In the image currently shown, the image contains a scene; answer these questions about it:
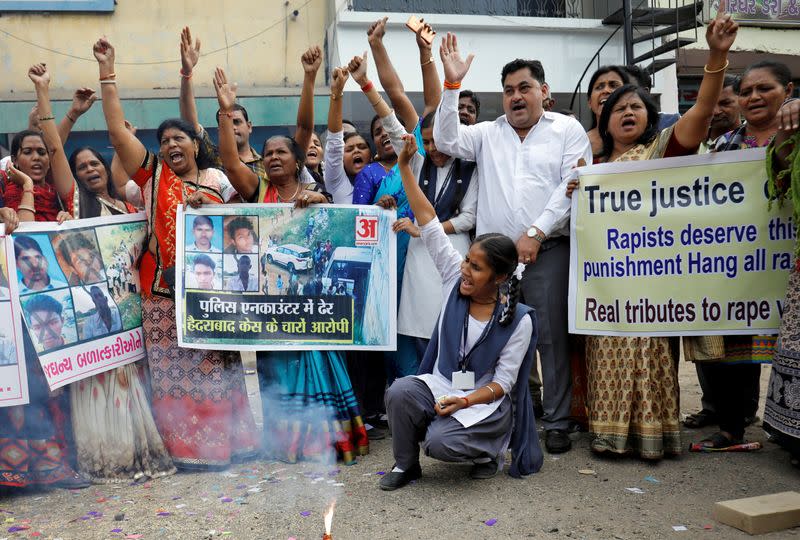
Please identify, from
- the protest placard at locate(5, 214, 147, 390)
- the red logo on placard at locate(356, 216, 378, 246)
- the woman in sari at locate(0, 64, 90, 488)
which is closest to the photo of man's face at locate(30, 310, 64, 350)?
the protest placard at locate(5, 214, 147, 390)

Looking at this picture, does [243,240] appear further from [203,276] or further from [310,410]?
[310,410]

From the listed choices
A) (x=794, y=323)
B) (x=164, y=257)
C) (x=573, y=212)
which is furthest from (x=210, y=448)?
(x=794, y=323)

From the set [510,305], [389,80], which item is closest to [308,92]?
[389,80]

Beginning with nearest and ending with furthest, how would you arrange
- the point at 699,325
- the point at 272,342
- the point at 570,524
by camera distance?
the point at 570,524 → the point at 699,325 → the point at 272,342

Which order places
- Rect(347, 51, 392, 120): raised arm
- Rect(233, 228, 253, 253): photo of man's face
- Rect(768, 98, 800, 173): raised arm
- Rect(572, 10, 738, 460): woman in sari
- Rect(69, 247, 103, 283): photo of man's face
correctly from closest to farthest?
1. Rect(768, 98, 800, 173): raised arm
2. Rect(572, 10, 738, 460): woman in sari
3. Rect(69, 247, 103, 283): photo of man's face
4. Rect(233, 228, 253, 253): photo of man's face
5. Rect(347, 51, 392, 120): raised arm

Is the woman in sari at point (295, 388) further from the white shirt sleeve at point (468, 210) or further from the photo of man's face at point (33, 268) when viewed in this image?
the photo of man's face at point (33, 268)

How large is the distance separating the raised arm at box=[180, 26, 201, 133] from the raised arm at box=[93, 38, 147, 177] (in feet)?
1.78

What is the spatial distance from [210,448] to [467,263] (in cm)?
176

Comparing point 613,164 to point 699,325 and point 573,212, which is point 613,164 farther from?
point 699,325

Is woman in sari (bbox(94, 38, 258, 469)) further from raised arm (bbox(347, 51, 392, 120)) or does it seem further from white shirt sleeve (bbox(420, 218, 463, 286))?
white shirt sleeve (bbox(420, 218, 463, 286))

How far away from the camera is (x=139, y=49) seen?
13.1m

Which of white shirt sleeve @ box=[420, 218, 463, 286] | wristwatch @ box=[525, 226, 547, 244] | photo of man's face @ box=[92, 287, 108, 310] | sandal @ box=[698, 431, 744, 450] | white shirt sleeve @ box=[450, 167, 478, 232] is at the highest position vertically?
white shirt sleeve @ box=[450, 167, 478, 232]

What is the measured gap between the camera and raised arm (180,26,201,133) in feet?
15.8

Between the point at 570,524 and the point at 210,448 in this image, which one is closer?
the point at 570,524
